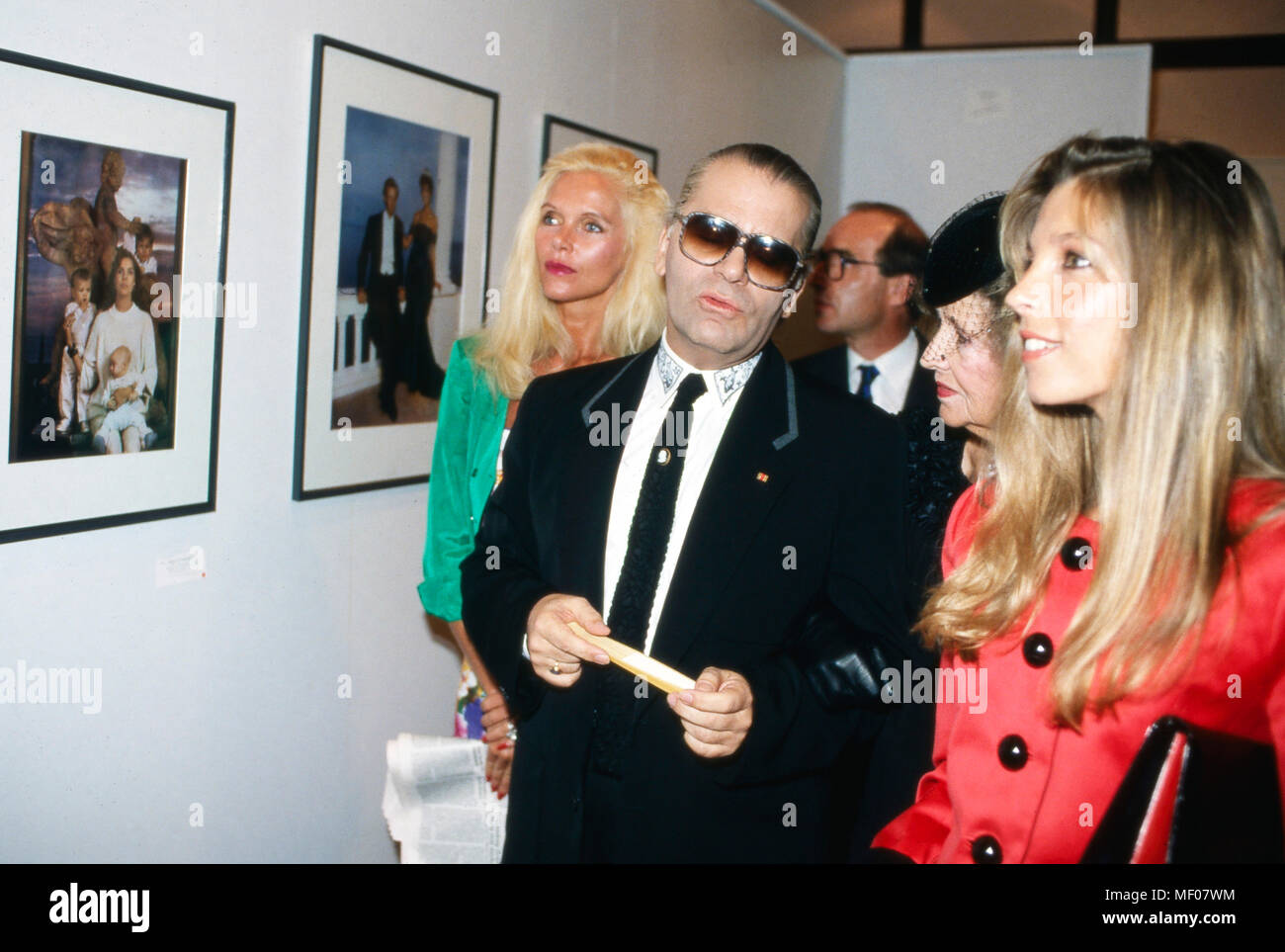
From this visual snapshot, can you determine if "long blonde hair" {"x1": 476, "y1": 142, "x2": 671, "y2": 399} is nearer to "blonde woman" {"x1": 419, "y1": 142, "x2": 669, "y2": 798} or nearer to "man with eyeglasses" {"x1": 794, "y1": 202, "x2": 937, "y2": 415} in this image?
"blonde woman" {"x1": 419, "y1": 142, "x2": 669, "y2": 798}

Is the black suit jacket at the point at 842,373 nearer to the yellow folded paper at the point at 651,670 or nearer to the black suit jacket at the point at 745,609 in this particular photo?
the black suit jacket at the point at 745,609

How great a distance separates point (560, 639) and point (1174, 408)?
3.07 ft

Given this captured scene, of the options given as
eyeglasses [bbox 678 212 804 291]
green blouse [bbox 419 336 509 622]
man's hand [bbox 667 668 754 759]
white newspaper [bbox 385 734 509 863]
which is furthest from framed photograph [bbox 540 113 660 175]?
man's hand [bbox 667 668 754 759]

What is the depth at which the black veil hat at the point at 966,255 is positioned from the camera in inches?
75.9

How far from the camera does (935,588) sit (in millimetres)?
1634

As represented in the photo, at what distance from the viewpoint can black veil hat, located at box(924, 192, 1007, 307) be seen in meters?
1.93

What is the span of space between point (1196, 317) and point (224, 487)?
7.49 feet

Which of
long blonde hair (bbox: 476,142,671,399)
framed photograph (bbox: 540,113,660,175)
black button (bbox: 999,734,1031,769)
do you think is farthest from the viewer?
framed photograph (bbox: 540,113,660,175)

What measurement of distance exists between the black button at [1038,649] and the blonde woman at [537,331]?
5.38 ft

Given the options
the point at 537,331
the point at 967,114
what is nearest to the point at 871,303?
the point at 537,331

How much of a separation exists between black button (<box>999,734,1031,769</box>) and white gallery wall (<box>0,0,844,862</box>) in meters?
1.93

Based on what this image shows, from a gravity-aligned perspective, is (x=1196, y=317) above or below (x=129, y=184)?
below
